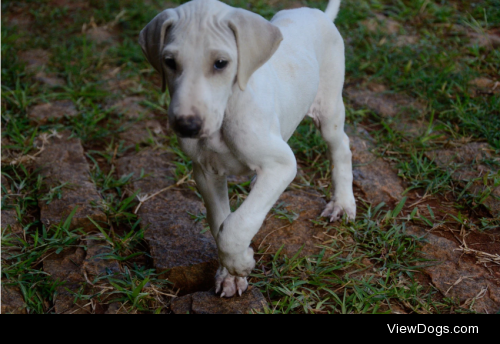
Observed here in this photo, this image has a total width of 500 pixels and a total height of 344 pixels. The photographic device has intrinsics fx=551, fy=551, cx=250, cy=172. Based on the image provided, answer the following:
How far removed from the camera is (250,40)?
2635 mm

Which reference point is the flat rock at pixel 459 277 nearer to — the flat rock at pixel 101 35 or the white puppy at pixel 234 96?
the white puppy at pixel 234 96

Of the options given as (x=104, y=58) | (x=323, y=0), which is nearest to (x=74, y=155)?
(x=104, y=58)

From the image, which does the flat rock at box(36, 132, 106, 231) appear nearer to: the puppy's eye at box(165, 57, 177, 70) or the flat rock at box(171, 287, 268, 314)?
the flat rock at box(171, 287, 268, 314)

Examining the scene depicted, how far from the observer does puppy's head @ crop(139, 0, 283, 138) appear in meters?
2.48

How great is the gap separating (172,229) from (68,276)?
0.78 meters

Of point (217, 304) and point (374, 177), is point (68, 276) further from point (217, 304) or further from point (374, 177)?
point (374, 177)

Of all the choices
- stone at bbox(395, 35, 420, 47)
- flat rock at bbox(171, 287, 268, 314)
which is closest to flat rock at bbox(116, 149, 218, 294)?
flat rock at bbox(171, 287, 268, 314)

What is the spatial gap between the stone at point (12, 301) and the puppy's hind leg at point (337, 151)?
7.08 ft

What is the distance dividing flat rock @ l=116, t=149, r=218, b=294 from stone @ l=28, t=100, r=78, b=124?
101 cm

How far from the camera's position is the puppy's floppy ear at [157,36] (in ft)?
8.64

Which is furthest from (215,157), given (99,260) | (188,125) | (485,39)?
(485,39)

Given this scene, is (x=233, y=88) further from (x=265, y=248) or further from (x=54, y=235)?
(x=54, y=235)

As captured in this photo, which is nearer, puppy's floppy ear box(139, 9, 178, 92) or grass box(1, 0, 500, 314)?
puppy's floppy ear box(139, 9, 178, 92)
